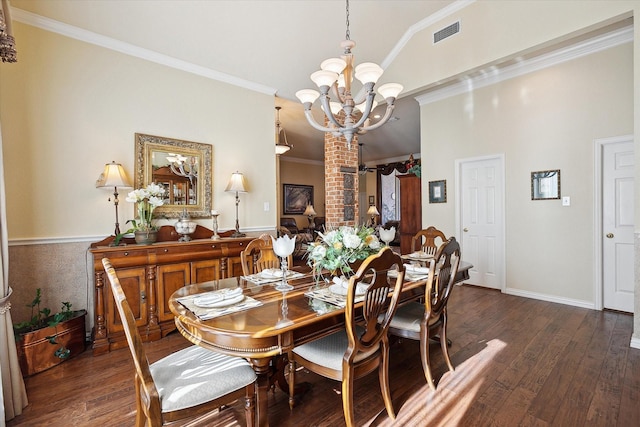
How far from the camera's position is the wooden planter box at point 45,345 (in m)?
2.29

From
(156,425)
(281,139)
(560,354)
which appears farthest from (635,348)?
(281,139)

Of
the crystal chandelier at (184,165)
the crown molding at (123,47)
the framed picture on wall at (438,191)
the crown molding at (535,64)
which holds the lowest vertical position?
the framed picture on wall at (438,191)

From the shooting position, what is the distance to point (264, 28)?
3.44m

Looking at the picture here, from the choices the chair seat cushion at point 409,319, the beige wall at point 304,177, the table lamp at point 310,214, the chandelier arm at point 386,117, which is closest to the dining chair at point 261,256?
the chair seat cushion at point 409,319

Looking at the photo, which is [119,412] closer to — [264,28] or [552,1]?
[264,28]

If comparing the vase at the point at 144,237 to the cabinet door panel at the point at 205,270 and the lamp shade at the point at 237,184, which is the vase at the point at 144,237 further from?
the lamp shade at the point at 237,184

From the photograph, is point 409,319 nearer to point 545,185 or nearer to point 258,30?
point 545,185

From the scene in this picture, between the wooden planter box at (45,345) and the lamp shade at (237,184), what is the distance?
1939mm

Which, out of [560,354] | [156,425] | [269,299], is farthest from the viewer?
[560,354]

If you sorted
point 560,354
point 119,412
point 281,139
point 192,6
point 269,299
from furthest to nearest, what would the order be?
point 281,139 → point 192,6 → point 560,354 → point 119,412 → point 269,299

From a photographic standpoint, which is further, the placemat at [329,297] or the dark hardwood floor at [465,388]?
the dark hardwood floor at [465,388]

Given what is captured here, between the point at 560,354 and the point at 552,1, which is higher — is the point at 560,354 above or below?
below

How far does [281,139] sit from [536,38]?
236 inches

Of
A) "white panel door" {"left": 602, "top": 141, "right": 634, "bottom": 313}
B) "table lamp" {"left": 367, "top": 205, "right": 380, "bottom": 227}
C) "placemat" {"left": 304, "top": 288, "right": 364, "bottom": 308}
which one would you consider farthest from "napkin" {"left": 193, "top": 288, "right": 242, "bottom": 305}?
"table lamp" {"left": 367, "top": 205, "right": 380, "bottom": 227}
